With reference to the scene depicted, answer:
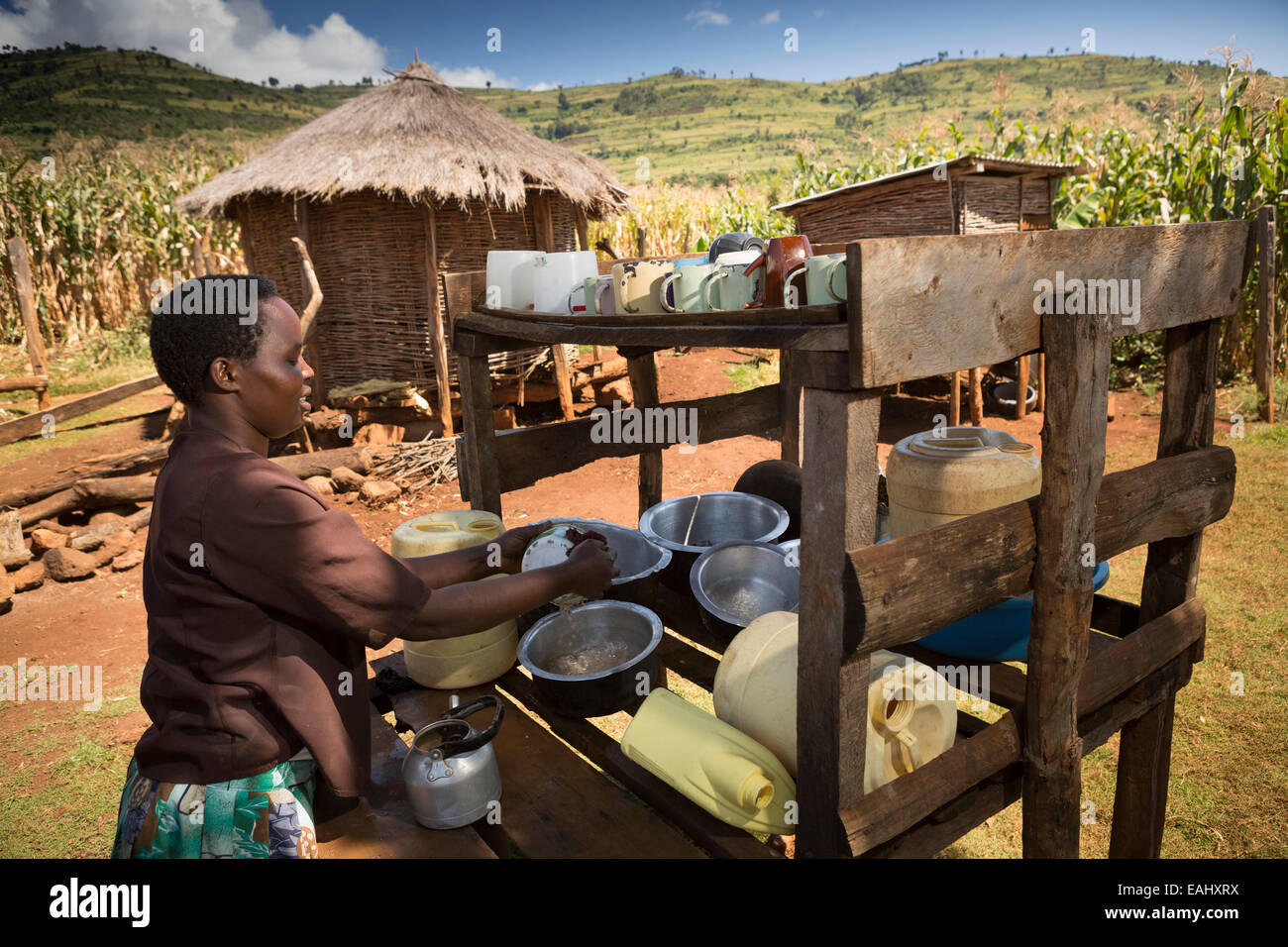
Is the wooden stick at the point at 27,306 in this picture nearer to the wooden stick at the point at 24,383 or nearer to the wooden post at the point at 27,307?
the wooden post at the point at 27,307

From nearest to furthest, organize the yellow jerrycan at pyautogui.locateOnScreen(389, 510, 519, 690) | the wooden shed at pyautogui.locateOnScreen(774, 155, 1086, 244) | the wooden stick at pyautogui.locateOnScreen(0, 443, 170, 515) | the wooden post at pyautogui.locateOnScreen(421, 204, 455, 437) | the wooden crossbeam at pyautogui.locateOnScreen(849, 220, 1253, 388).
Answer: the wooden crossbeam at pyautogui.locateOnScreen(849, 220, 1253, 388) → the yellow jerrycan at pyautogui.locateOnScreen(389, 510, 519, 690) → the wooden stick at pyautogui.locateOnScreen(0, 443, 170, 515) → the wooden shed at pyautogui.locateOnScreen(774, 155, 1086, 244) → the wooden post at pyautogui.locateOnScreen(421, 204, 455, 437)

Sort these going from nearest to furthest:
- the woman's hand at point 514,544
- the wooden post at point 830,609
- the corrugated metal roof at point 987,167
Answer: the wooden post at point 830,609, the woman's hand at point 514,544, the corrugated metal roof at point 987,167

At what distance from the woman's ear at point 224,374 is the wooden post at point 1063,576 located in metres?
1.87

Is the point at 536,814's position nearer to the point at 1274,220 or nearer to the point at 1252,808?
the point at 1252,808

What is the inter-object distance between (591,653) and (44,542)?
233 inches

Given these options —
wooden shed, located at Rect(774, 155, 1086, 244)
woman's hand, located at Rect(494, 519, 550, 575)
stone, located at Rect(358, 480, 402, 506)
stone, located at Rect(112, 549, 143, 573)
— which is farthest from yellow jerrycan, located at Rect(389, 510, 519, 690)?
wooden shed, located at Rect(774, 155, 1086, 244)

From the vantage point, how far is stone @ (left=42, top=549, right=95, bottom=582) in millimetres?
5836

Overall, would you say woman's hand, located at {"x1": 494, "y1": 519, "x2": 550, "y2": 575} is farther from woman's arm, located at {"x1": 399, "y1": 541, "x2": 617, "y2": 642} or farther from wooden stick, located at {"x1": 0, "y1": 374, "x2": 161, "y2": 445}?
wooden stick, located at {"x1": 0, "y1": 374, "x2": 161, "y2": 445}

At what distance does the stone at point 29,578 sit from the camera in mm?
5668

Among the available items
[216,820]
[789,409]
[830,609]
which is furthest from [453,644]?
[789,409]

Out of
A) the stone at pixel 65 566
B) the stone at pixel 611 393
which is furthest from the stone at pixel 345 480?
the stone at pixel 611 393

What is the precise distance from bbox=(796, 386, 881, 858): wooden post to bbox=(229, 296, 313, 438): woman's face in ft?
3.81

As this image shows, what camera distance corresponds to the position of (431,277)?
27.3 ft
